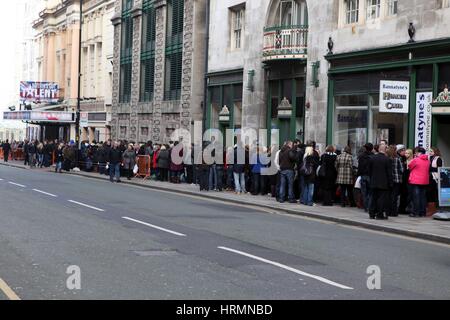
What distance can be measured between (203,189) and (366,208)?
27.7 feet

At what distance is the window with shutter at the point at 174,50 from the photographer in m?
39.8

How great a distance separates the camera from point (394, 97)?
19469mm

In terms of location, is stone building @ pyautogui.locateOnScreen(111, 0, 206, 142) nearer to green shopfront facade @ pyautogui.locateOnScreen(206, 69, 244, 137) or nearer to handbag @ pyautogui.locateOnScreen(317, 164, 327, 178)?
green shopfront facade @ pyautogui.locateOnScreen(206, 69, 244, 137)

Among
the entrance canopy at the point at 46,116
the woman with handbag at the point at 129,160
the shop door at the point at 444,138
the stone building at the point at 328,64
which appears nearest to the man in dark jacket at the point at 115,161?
the woman with handbag at the point at 129,160

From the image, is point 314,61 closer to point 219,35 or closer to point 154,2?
point 219,35

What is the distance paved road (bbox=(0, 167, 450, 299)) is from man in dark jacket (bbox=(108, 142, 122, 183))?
1444cm

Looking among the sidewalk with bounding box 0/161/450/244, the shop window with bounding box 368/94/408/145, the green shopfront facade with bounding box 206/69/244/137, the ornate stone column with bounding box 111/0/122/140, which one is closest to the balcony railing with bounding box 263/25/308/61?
the green shopfront facade with bounding box 206/69/244/137

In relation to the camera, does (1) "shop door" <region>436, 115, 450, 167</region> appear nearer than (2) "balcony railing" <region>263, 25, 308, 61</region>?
Yes

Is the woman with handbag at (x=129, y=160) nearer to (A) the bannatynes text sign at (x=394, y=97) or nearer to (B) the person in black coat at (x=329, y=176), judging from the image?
(B) the person in black coat at (x=329, y=176)

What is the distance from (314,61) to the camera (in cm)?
2627

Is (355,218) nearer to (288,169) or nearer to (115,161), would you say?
(288,169)

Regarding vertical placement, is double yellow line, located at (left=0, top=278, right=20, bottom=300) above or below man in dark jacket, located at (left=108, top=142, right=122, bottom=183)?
below

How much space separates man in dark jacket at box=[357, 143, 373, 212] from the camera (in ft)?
63.9

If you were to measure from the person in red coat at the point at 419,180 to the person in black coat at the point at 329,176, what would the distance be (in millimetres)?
3009
